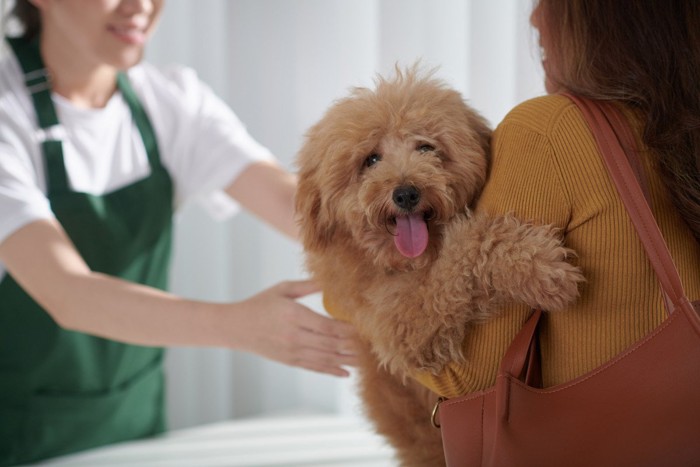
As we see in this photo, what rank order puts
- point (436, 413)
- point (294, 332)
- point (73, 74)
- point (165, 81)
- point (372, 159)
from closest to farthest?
Answer: point (436, 413)
point (372, 159)
point (294, 332)
point (73, 74)
point (165, 81)

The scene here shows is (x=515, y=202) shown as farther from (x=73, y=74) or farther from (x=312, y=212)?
(x=73, y=74)

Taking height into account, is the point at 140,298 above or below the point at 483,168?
below

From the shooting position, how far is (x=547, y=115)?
895 millimetres

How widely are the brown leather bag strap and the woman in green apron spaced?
3.04 ft

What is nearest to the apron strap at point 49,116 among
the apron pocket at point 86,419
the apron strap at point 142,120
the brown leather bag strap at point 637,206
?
the apron strap at point 142,120

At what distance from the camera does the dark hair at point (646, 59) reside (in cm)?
91

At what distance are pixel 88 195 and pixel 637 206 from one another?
1250 millimetres

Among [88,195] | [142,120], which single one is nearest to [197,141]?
[142,120]

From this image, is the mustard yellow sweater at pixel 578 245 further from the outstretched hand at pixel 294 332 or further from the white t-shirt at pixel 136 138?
the white t-shirt at pixel 136 138

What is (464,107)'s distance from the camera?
1090 millimetres

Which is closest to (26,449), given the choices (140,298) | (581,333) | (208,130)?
(140,298)

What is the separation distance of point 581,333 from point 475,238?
0.16 meters

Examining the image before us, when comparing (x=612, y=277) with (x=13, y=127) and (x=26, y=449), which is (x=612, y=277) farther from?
(x=26, y=449)

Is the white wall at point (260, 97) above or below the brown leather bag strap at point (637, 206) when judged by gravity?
below
